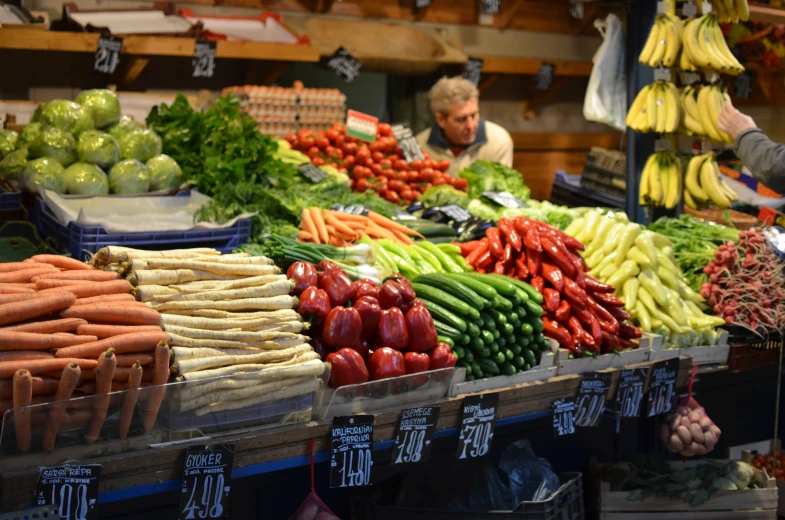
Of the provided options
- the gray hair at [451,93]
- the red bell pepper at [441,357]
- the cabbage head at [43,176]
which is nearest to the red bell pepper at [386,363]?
the red bell pepper at [441,357]

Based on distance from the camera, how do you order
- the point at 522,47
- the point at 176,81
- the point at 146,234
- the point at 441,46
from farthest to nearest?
the point at 522,47, the point at 441,46, the point at 176,81, the point at 146,234

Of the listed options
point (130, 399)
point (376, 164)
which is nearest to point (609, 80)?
point (376, 164)

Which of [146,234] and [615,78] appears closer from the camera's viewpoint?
[146,234]

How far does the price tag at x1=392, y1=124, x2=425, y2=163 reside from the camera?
5953 millimetres

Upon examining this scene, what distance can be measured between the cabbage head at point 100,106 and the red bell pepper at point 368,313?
1.84m

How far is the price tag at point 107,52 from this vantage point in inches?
220

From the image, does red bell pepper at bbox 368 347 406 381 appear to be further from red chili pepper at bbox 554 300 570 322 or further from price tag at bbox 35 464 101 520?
price tag at bbox 35 464 101 520

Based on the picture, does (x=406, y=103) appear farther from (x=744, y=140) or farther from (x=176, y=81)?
(x=744, y=140)

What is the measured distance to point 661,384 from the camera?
3.16m

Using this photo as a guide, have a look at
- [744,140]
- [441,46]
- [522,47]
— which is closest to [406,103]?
[441,46]

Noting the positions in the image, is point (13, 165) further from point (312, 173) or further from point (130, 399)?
point (130, 399)

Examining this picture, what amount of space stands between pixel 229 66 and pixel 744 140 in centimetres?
436

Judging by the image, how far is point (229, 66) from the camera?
273 inches

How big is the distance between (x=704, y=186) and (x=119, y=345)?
3341 millimetres
